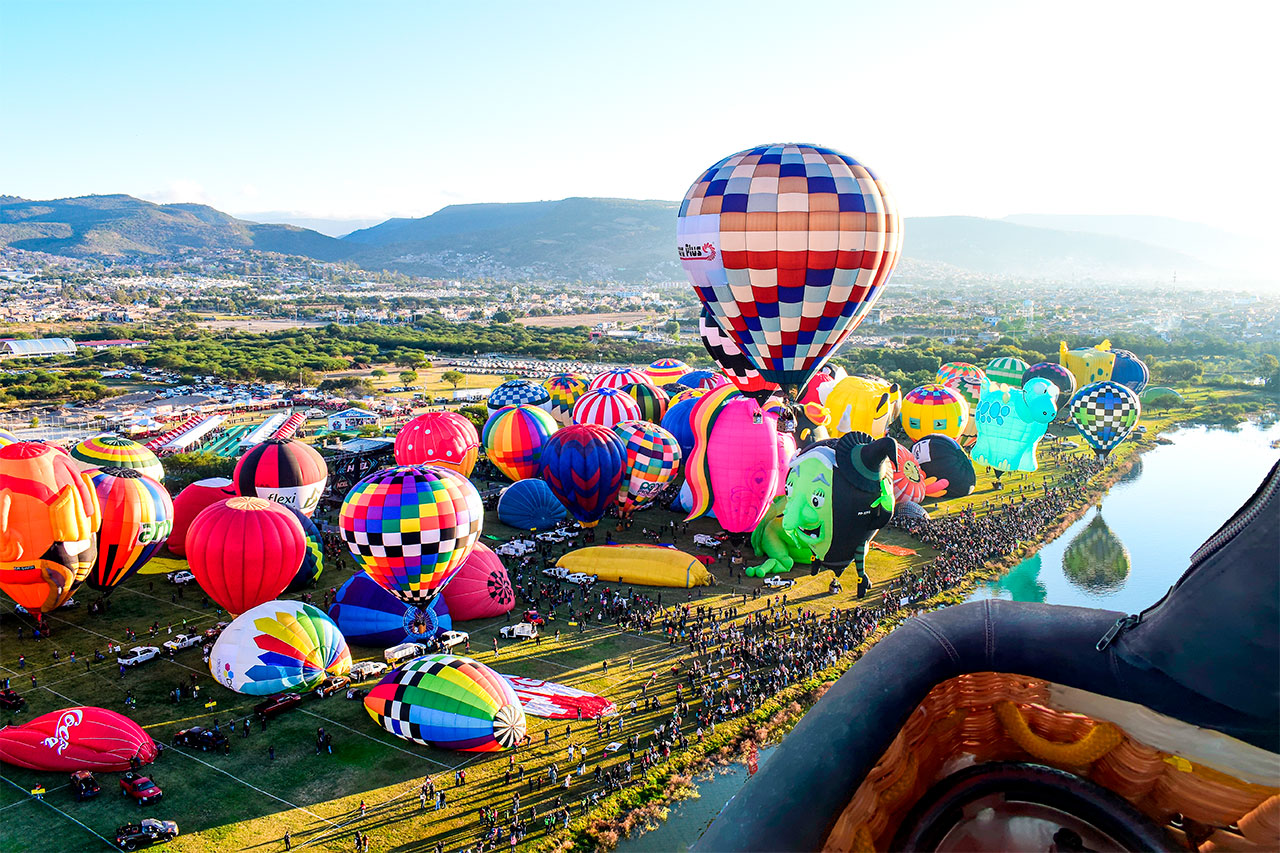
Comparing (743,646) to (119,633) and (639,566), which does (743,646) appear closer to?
(639,566)

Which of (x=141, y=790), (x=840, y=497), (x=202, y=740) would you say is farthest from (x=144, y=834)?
(x=840, y=497)

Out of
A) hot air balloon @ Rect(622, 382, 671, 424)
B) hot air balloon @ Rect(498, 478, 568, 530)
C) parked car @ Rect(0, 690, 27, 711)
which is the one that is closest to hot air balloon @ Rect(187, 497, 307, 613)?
parked car @ Rect(0, 690, 27, 711)

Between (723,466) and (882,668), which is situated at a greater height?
(882,668)

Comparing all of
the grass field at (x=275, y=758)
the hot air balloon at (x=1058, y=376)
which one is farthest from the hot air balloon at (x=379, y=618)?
the hot air balloon at (x=1058, y=376)

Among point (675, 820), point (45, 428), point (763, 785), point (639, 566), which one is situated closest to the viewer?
point (763, 785)

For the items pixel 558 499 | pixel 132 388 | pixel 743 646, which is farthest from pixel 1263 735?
pixel 132 388

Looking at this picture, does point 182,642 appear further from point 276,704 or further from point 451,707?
point 451,707

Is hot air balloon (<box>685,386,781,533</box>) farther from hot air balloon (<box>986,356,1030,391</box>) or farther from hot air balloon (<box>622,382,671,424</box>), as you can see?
hot air balloon (<box>986,356,1030,391</box>)
